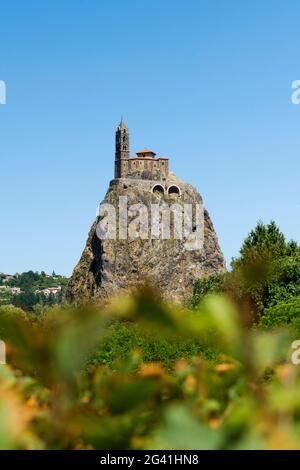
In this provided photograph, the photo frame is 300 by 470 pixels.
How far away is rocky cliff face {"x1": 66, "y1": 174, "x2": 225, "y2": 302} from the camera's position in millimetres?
82438

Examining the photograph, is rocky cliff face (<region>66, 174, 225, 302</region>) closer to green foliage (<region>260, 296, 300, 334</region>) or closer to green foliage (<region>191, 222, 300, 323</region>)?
green foliage (<region>191, 222, 300, 323</region>)

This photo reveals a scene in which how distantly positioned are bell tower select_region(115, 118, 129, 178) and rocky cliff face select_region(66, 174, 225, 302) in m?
5.21

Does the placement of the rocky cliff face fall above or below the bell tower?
below

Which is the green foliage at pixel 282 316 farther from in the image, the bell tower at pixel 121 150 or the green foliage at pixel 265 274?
the bell tower at pixel 121 150

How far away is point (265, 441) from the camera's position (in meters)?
1.08

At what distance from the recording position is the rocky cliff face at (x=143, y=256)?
3246 inches

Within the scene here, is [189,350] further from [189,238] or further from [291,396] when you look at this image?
[189,238]

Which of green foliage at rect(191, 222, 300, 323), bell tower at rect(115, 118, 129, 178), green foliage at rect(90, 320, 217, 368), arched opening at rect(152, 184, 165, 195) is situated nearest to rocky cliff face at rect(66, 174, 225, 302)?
arched opening at rect(152, 184, 165, 195)

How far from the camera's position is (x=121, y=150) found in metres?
92.3

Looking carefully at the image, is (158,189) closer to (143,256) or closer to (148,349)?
(143,256)

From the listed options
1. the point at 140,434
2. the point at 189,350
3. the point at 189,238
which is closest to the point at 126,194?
the point at 189,238

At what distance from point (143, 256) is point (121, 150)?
14.8 metres

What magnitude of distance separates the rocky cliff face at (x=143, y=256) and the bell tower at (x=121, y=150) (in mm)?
5212

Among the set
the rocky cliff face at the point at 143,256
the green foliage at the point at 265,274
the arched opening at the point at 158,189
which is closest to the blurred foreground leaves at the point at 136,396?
the green foliage at the point at 265,274
